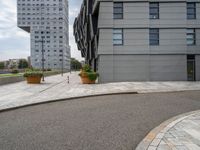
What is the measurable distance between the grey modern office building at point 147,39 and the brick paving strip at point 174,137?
20145mm

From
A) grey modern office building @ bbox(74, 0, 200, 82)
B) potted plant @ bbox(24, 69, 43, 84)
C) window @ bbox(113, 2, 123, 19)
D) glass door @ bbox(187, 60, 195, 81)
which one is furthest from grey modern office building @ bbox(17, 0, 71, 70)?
glass door @ bbox(187, 60, 195, 81)

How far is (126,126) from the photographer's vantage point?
7.29 metres

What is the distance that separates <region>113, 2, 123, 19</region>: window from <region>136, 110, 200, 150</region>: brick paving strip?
71.3ft

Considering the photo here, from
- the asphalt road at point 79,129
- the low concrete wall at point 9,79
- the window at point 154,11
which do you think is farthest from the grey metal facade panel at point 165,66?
the asphalt road at point 79,129

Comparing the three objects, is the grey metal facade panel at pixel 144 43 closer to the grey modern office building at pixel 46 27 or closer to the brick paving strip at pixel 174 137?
the brick paving strip at pixel 174 137

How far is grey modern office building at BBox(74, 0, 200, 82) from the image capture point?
27.3m

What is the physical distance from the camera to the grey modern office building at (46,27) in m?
134

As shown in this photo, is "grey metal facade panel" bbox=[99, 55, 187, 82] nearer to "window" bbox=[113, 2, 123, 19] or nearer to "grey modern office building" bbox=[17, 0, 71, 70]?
"window" bbox=[113, 2, 123, 19]

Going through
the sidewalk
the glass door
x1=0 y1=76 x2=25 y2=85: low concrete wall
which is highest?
the glass door

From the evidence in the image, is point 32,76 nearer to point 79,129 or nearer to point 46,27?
point 79,129

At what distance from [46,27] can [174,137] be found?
140657 mm

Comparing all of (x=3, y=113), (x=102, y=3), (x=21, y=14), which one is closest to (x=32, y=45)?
(x=21, y=14)

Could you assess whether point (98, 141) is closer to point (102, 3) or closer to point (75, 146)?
point (75, 146)

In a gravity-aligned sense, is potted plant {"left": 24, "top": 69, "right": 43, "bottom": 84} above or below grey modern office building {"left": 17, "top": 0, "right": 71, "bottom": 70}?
below
